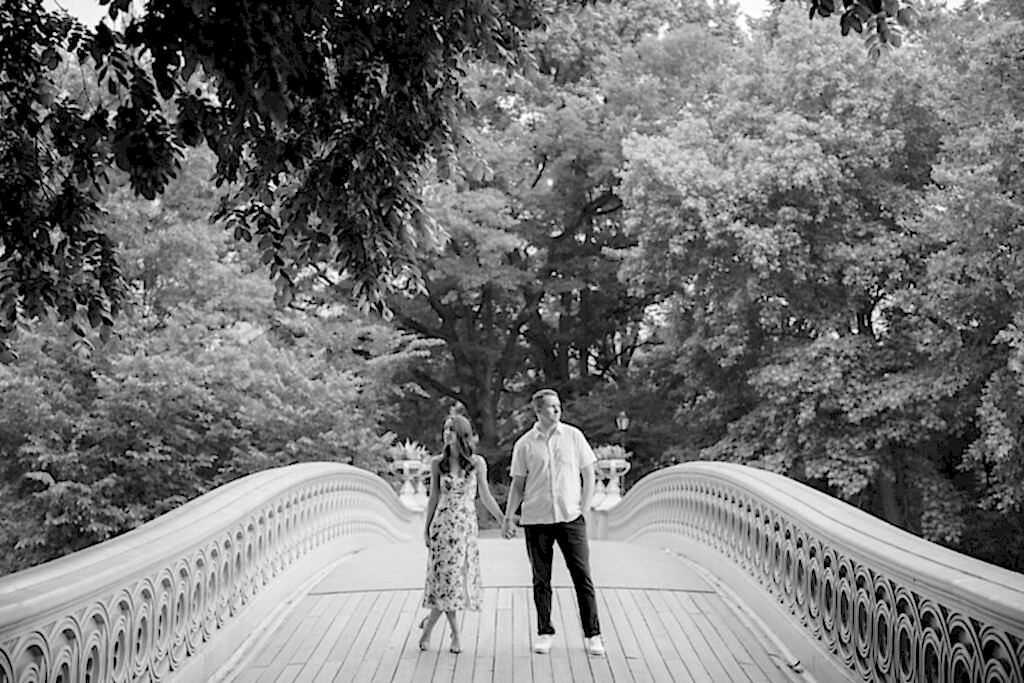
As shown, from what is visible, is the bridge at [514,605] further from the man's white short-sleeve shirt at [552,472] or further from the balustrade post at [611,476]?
the balustrade post at [611,476]

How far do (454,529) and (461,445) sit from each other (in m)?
0.50

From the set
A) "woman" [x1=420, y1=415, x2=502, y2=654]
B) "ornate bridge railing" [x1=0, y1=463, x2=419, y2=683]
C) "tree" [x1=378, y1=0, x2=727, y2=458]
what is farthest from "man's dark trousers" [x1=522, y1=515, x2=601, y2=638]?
"tree" [x1=378, y1=0, x2=727, y2=458]

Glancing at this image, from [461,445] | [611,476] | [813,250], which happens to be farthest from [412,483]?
[461,445]

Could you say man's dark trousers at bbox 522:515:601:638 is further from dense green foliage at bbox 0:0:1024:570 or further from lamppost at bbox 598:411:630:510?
lamppost at bbox 598:411:630:510

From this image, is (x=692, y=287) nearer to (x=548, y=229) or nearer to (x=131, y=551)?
(x=548, y=229)

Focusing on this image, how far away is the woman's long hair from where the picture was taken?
642cm

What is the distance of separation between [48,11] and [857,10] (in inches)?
154

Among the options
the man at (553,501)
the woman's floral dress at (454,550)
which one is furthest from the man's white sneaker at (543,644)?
the woman's floral dress at (454,550)

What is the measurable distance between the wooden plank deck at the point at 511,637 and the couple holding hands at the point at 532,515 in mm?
230

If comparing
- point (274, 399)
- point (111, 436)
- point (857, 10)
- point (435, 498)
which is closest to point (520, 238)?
point (274, 399)

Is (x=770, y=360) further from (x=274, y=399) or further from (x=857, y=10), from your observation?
(x=857, y=10)

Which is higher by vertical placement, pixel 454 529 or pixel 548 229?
pixel 548 229

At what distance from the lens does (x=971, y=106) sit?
1694 cm

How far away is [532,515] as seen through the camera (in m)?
6.18
